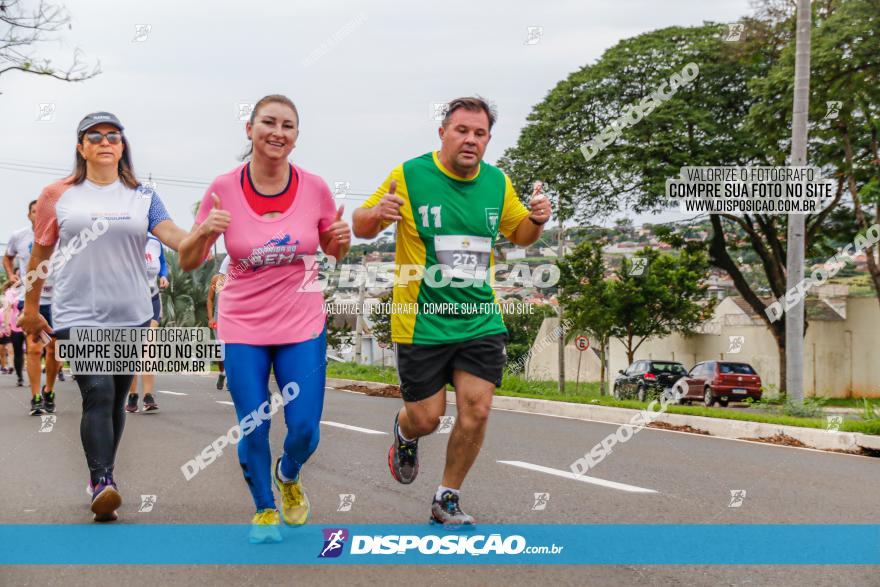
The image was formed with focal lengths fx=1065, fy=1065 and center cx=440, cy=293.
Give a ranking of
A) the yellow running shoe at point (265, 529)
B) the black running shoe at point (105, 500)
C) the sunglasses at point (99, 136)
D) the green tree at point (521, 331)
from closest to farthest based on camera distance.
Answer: the yellow running shoe at point (265, 529), the black running shoe at point (105, 500), the sunglasses at point (99, 136), the green tree at point (521, 331)

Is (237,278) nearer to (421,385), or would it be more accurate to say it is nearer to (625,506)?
(421,385)

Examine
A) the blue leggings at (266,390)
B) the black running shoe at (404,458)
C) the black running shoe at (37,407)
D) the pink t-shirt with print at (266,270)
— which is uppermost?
the pink t-shirt with print at (266,270)

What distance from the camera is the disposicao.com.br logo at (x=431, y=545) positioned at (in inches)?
187

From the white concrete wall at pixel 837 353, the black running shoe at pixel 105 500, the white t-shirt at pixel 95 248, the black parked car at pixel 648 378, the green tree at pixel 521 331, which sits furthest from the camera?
the green tree at pixel 521 331

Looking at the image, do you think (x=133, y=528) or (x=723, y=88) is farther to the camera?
(x=723, y=88)

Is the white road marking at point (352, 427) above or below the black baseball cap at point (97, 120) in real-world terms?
below

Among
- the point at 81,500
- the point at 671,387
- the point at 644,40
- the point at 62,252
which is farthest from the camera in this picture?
the point at 671,387

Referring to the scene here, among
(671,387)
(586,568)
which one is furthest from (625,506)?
(671,387)

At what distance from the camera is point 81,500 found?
6281mm

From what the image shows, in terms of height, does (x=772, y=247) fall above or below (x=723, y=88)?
below

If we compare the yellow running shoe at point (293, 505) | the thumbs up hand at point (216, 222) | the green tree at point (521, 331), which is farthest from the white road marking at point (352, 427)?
the green tree at point (521, 331)

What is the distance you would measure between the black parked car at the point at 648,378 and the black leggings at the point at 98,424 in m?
28.0

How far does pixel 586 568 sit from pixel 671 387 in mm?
30069

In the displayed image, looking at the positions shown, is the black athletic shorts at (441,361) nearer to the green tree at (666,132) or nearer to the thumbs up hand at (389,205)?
the thumbs up hand at (389,205)
